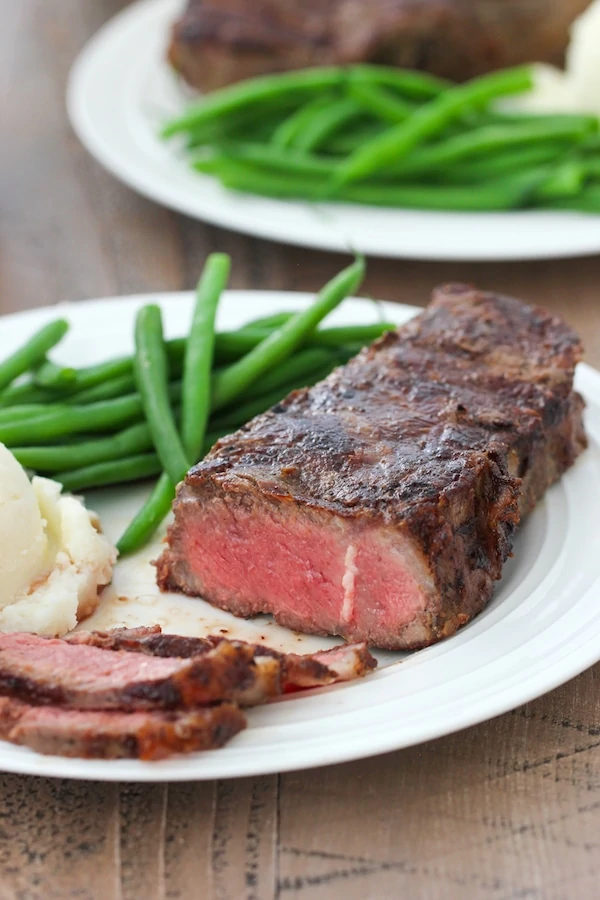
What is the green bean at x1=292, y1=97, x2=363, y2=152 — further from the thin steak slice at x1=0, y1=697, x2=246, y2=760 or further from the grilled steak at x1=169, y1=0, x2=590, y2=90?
the thin steak slice at x1=0, y1=697, x2=246, y2=760

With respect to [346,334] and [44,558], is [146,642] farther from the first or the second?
[346,334]

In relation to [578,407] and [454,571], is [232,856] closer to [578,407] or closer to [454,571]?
[454,571]

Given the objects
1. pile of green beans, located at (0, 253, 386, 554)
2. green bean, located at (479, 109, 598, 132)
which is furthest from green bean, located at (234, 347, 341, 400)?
green bean, located at (479, 109, 598, 132)

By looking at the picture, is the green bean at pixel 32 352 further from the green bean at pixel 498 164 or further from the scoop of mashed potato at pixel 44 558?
the green bean at pixel 498 164

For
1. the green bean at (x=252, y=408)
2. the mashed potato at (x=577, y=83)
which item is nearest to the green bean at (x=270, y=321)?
the green bean at (x=252, y=408)

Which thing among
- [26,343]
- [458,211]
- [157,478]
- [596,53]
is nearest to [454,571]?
[157,478]
